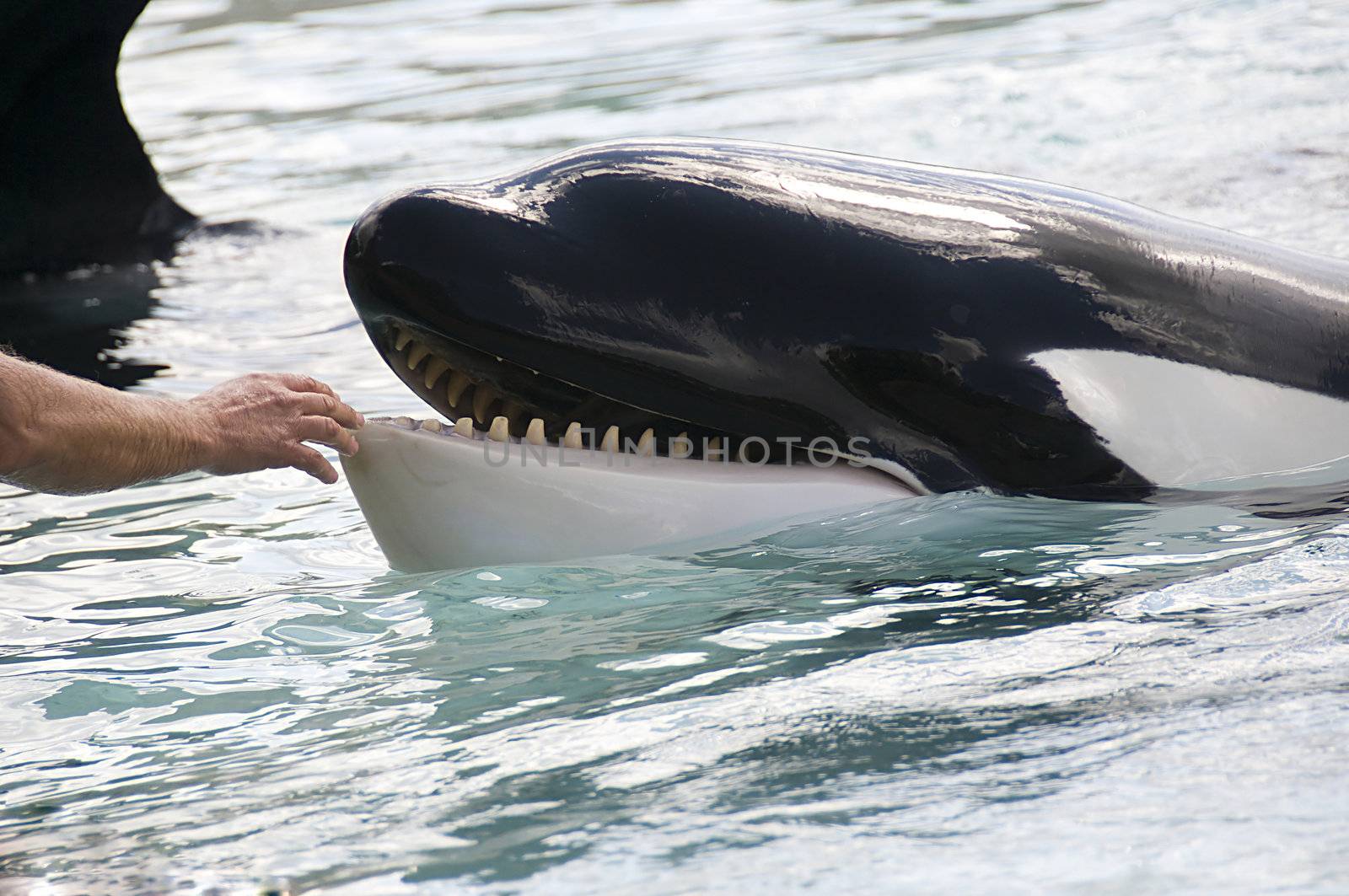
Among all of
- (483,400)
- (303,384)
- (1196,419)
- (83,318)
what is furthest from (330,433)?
(83,318)

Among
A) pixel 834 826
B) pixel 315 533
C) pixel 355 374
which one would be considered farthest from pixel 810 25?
pixel 834 826

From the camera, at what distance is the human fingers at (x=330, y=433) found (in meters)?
3.42

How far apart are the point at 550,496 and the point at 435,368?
369 millimetres

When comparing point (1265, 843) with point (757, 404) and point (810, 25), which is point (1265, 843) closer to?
point (757, 404)

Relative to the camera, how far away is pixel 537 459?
338 centimetres

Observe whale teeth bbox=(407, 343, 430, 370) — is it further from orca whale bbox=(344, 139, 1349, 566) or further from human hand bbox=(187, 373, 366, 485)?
human hand bbox=(187, 373, 366, 485)

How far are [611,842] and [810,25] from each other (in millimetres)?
13086

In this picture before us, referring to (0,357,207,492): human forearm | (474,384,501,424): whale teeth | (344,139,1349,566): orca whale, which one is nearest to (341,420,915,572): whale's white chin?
(344,139,1349,566): orca whale

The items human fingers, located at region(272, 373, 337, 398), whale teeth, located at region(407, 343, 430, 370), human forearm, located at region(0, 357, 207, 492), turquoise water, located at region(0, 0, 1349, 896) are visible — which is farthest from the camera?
human fingers, located at region(272, 373, 337, 398)

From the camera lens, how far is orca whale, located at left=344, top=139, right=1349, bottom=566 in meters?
3.37

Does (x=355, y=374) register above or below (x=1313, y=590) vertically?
above

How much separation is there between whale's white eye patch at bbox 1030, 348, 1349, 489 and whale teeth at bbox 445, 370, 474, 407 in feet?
3.89

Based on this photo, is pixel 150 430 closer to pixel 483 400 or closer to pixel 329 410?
pixel 329 410

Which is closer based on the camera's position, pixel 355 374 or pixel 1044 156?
pixel 355 374
